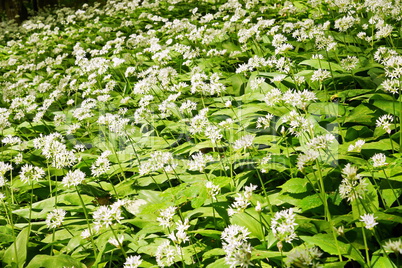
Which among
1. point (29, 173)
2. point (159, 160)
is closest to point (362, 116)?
point (159, 160)

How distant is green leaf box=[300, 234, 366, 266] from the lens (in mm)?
1511

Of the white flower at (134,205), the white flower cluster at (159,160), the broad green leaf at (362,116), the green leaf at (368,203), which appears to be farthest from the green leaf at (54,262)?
the broad green leaf at (362,116)

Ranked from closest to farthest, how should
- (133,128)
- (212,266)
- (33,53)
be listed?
(212,266) < (133,128) < (33,53)

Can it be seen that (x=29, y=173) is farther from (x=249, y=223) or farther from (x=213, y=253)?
(x=249, y=223)

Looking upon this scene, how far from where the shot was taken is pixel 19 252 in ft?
7.11

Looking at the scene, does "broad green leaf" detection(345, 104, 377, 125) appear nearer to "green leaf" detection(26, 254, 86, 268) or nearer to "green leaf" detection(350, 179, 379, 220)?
"green leaf" detection(350, 179, 379, 220)

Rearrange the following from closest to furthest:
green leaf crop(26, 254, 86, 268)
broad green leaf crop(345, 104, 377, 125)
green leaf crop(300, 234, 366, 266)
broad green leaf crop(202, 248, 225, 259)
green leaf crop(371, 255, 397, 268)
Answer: green leaf crop(371, 255, 397, 268) → green leaf crop(300, 234, 366, 266) → broad green leaf crop(202, 248, 225, 259) → green leaf crop(26, 254, 86, 268) → broad green leaf crop(345, 104, 377, 125)

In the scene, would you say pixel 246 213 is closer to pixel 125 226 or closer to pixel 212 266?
pixel 212 266

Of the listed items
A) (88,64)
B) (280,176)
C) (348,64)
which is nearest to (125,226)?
(280,176)

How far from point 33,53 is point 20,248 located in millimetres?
6989

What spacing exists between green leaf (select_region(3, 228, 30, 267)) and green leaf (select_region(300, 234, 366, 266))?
1.63 meters

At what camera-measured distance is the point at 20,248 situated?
7.17 feet

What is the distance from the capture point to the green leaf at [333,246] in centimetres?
151

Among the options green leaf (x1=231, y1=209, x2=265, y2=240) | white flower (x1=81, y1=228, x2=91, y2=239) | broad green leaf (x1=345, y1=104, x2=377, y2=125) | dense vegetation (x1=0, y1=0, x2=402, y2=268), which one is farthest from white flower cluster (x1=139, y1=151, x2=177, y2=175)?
broad green leaf (x1=345, y1=104, x2=377, y2=125)
